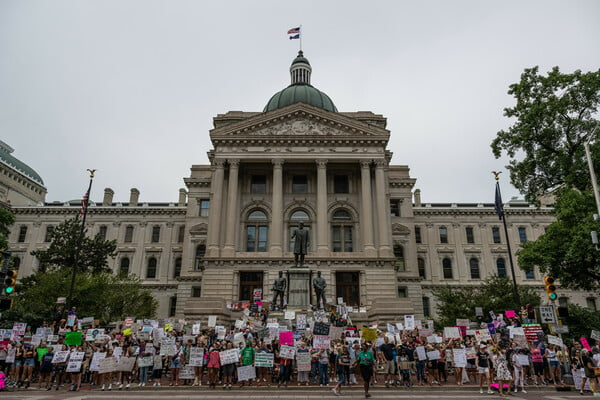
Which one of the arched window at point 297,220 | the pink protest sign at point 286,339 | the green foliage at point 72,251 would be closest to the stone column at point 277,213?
the arched window at point 297,220

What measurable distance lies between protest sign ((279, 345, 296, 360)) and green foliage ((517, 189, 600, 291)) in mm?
17690

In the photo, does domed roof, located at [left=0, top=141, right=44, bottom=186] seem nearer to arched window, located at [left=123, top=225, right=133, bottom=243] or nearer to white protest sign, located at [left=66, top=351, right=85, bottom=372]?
arched window, located at [left=123, top=225, right=133, bottom=243]

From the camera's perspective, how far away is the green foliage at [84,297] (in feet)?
94.4

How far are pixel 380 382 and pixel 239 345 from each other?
18.2 feet

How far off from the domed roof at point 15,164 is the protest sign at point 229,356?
65.8 meters

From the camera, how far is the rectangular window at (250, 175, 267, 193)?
4494 cm

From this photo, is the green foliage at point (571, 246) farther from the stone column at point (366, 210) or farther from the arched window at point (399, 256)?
the arched window at point (399, 256)

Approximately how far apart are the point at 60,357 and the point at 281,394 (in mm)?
8300

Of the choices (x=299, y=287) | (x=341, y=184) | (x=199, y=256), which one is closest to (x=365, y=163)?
(x=341, y=184)

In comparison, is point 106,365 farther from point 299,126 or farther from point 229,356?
point 299,126

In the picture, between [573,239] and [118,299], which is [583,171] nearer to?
[573,239]

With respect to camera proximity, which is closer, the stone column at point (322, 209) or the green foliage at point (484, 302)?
the green foliage at point (484, 302)

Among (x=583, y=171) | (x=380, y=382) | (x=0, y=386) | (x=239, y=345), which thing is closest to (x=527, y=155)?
(x=583, y=171)

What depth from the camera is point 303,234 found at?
83.5 ft
